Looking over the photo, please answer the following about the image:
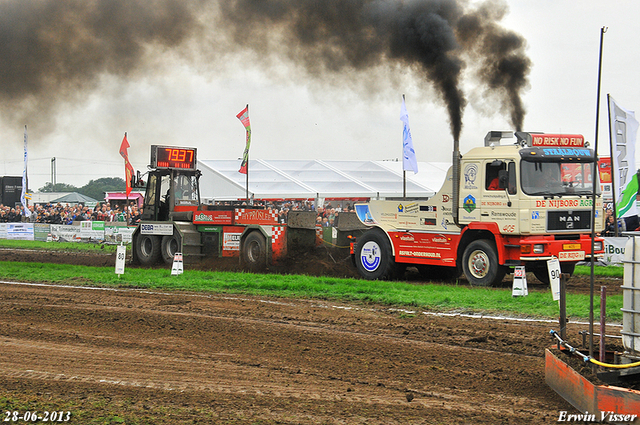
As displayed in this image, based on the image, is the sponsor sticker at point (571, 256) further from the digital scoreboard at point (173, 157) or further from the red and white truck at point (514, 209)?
the digital scoreboard at point (173, 157)

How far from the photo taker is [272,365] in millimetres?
6848

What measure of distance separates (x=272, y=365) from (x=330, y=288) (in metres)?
6.72

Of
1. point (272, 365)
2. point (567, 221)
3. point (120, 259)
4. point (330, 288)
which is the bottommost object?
point (272, 365)

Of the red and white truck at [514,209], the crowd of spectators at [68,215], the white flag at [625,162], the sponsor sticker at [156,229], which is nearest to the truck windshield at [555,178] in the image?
the red and white truck at [514,209]

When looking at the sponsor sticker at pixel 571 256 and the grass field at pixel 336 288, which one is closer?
the grass field at pixel 336 288

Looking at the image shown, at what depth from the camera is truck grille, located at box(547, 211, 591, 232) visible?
41.9ft

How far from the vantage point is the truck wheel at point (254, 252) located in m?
17.0

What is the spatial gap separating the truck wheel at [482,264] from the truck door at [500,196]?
1.70 feet

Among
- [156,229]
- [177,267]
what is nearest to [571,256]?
[177,267]

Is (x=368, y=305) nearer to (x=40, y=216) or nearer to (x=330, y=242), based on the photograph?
(x=330, y=242)

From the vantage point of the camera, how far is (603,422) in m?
4.89

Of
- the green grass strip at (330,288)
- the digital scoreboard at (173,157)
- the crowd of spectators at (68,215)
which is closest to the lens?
the green grass strip at (330,288)

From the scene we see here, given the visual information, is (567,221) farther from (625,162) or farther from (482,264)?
(625,162)

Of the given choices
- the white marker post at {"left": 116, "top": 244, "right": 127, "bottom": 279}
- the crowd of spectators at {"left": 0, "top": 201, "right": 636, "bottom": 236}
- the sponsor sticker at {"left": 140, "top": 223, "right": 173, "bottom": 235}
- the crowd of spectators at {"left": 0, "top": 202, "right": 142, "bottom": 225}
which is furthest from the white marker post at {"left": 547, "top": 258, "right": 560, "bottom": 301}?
the crowd of spectators at {"left": 0, "top": 202, "right": 142, "bottom": 225}
